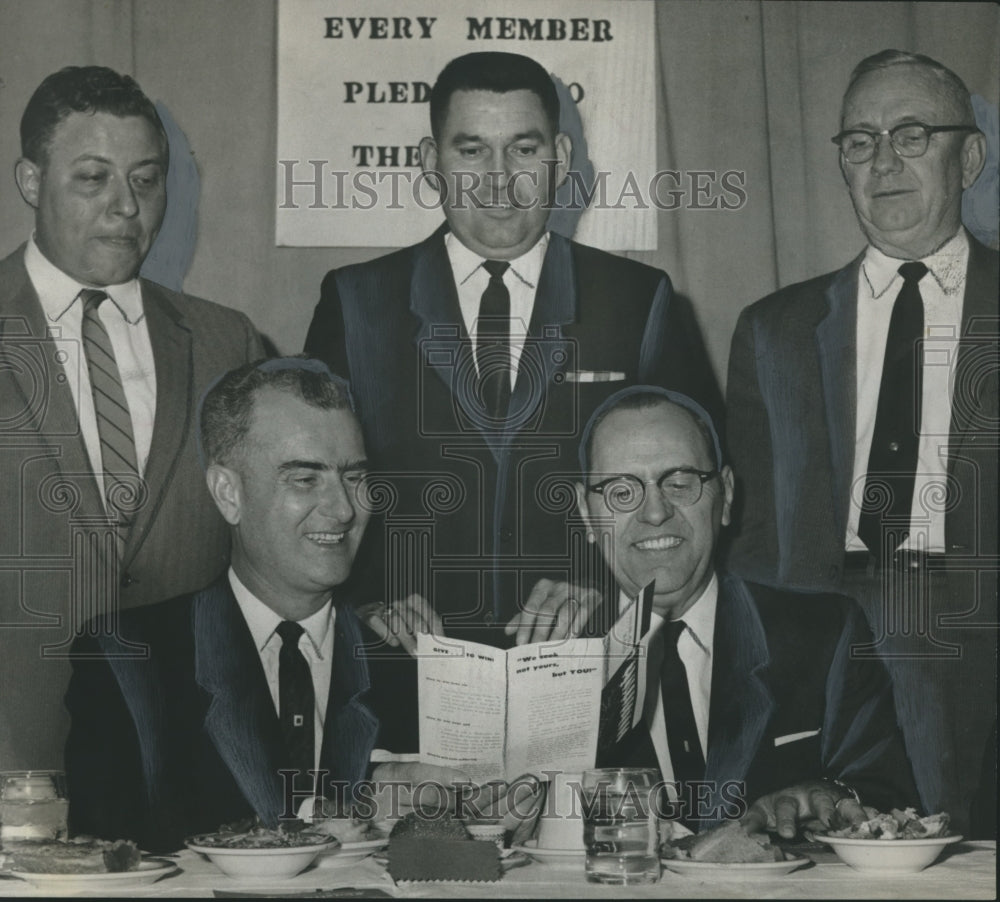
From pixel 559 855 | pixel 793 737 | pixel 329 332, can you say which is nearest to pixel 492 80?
pixel 329 332

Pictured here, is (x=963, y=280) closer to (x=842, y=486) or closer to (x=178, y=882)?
(x=842, y=486)

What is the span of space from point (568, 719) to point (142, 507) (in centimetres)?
115

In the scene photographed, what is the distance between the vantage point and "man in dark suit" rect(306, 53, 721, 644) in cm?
369

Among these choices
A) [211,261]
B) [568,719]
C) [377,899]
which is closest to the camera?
[377,899]

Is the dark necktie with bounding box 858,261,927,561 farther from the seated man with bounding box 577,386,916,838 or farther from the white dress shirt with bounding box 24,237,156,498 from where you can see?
the white dress shirt with bounding box 24,237,156,498

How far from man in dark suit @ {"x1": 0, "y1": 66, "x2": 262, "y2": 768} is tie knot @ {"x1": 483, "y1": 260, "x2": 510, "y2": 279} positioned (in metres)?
0.61

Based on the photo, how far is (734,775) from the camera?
12.0 feet

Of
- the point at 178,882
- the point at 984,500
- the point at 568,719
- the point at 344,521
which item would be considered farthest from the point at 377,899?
the point at 984,500

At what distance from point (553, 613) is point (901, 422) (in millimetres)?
1015

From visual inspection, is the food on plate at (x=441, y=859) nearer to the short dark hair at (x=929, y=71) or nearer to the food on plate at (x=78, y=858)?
the food on plate at (x=78, y=858)

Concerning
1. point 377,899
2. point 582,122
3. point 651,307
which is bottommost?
point 377,899

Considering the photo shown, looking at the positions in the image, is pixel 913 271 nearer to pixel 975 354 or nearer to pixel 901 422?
pixel 975 354

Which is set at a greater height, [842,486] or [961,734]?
[842,486]

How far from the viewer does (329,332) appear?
3771 millimetres
